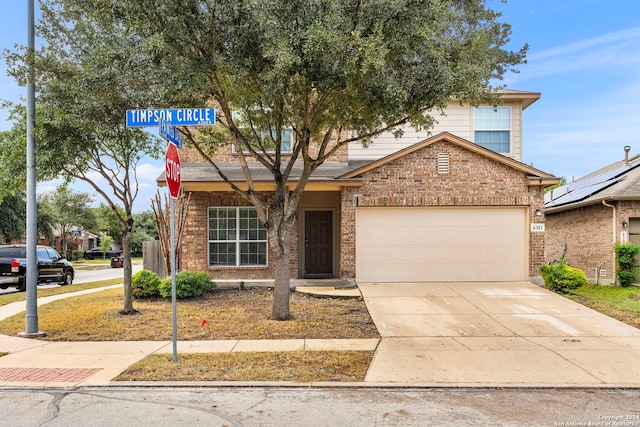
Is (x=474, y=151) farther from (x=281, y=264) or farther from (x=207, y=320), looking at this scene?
(x=207, y=320)

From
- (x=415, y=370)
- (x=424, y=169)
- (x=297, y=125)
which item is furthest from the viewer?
(x=424, y=169)

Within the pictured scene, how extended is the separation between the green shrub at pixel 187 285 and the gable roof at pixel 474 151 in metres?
4.94

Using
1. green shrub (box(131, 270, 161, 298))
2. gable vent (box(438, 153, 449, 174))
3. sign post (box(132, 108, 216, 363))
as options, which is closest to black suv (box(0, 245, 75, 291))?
green shrub (box(131, 270, 161, 298))

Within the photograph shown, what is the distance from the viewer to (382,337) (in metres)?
8.55

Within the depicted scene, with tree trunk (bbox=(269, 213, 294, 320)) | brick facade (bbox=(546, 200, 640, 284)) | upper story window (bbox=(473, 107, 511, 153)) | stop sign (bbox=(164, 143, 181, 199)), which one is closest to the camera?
stop sign (bbox=(164, 143, 181, 199))

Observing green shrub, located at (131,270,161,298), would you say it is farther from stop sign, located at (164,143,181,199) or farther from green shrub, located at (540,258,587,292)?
green shrub, located at (540,258,587,292)

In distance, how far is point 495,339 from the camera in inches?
331

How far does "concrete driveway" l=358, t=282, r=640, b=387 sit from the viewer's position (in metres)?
6.30

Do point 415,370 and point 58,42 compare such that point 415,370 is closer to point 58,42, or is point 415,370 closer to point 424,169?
point 424,169

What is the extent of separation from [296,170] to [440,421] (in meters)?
10.5

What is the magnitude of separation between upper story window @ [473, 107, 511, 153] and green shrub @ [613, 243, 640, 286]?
452 centimetres

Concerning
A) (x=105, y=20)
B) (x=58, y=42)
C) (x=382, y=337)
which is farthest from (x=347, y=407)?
(x=58, y=42)

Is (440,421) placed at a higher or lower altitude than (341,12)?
lower

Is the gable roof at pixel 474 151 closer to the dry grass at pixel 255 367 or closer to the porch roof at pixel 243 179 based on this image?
the porch roof at pixel 243 179
